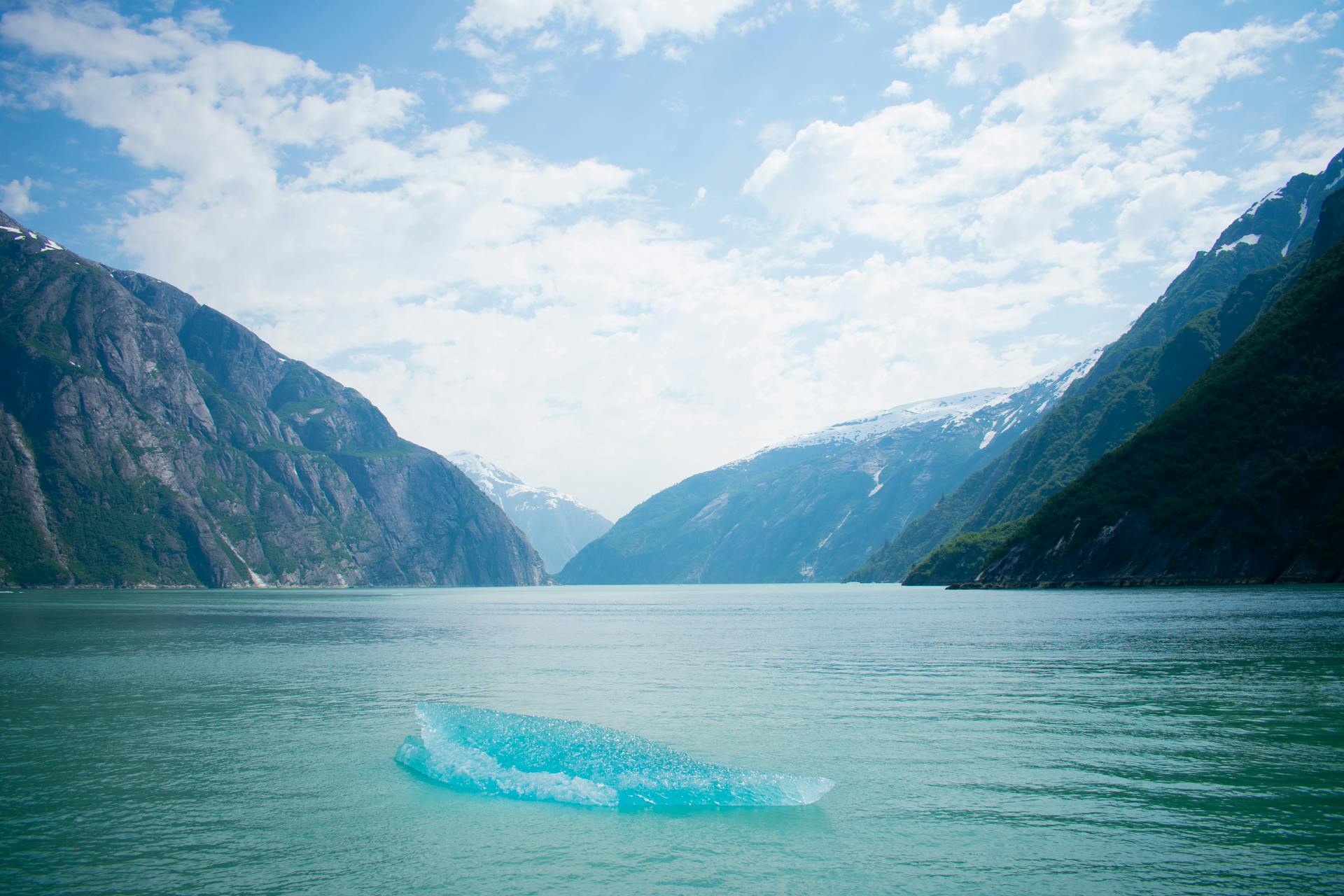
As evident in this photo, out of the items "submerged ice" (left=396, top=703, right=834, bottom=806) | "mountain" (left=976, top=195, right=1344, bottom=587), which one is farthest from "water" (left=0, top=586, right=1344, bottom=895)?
"mountain" (left=976, top=195, right=1344, bottom=587)

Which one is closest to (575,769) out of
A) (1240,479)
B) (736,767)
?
(736,767)

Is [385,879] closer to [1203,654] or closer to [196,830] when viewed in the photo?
[196,830]

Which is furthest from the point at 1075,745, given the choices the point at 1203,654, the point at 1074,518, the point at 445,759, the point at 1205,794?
the point at 1074,518

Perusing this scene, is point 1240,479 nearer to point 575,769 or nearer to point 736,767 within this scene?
point 736,767

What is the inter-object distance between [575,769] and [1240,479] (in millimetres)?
162443

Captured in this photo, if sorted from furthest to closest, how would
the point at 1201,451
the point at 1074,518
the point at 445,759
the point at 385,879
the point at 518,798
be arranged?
the point at 1074,518 < the point at 1201,451 < the point at 445,759 < the point at 518,798 < the point at 385,879

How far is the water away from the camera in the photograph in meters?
16.0

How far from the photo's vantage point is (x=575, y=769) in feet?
75.4

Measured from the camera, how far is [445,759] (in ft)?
82.5

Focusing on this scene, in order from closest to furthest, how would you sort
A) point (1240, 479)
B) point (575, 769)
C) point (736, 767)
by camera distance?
1. point (575, 769)
2. point (736, 767)
3. point (1240, 479)

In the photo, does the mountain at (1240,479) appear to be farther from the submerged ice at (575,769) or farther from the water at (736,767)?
the submerged ice at (575,769)

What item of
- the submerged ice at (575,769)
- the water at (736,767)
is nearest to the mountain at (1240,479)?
the water at (736,767)

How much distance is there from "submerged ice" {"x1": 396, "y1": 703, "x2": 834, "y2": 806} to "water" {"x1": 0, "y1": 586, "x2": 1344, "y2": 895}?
579mm

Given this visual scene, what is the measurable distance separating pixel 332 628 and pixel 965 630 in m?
71.5
